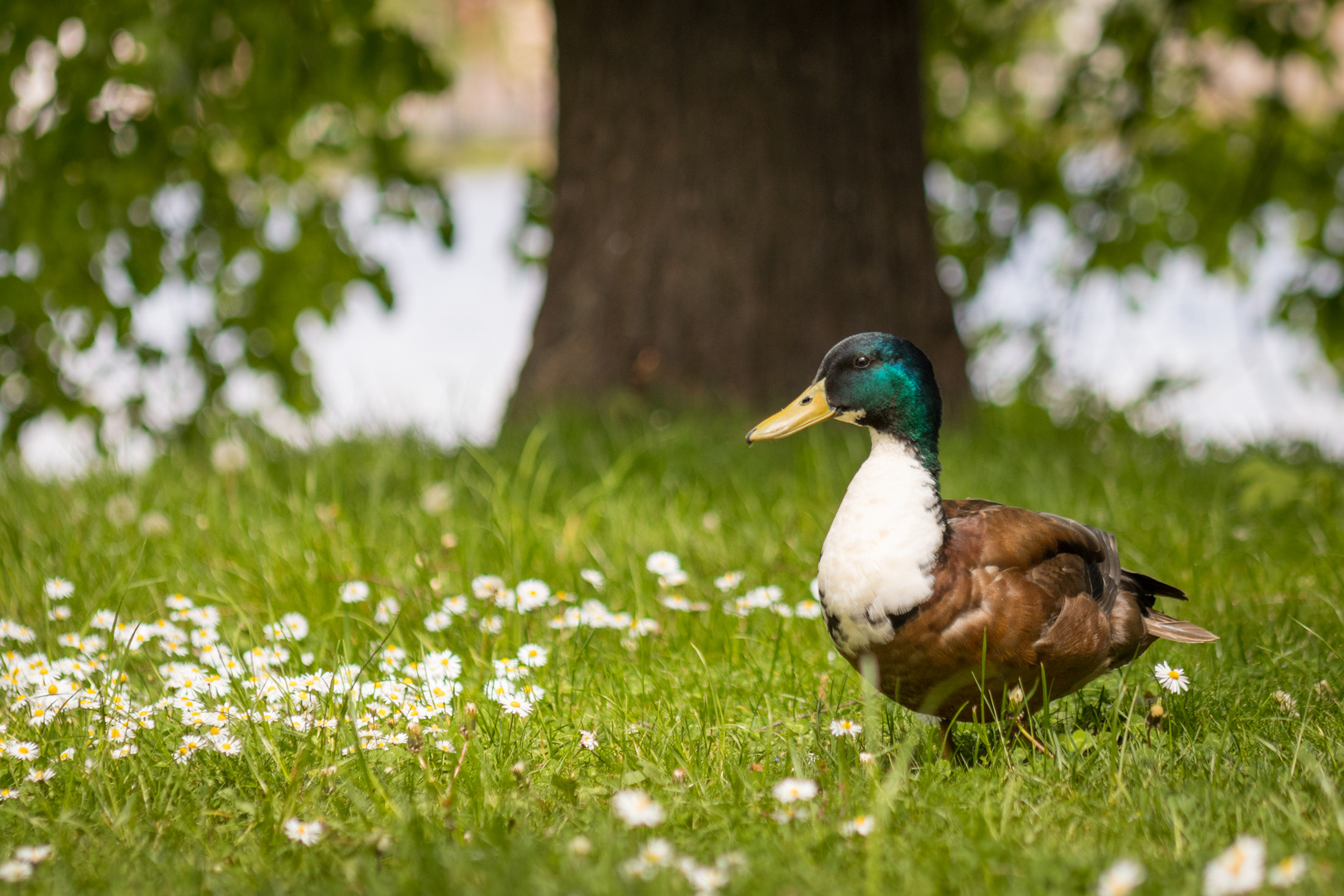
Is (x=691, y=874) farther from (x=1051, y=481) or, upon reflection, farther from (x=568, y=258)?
(x=568, y=258)

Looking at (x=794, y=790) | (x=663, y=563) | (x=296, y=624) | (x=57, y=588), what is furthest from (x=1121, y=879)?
(x=57, y=588)

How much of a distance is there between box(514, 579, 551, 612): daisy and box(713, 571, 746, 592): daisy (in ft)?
1.65

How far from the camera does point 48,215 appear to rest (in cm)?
543

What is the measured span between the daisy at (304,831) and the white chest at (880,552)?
0.98 metres

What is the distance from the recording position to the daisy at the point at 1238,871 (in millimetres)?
1579

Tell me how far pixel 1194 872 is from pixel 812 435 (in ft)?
10.2

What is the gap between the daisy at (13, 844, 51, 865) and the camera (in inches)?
74.2

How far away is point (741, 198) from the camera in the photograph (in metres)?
5.07

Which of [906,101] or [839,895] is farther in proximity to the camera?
[906,101]

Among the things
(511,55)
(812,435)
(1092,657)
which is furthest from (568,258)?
(511,55)

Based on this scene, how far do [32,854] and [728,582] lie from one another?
6.17 ft

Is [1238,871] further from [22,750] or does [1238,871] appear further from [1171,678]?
[22,750]

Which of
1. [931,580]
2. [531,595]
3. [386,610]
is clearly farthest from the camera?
[531,595]

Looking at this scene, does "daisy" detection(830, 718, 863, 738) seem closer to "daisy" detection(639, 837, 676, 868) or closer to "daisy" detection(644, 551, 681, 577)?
"daisy" detection(639, 837, 676, 868)
